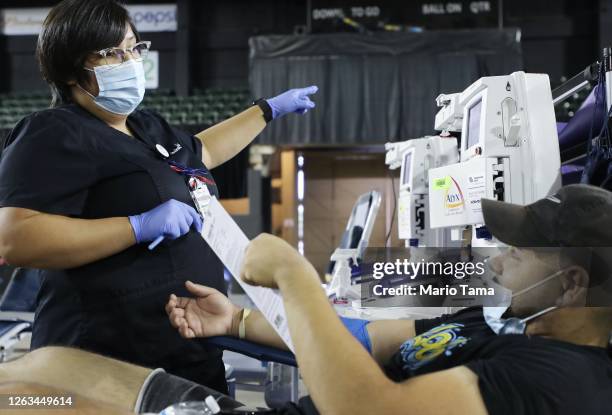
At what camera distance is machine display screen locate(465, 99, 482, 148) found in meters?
2.11

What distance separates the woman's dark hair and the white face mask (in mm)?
835

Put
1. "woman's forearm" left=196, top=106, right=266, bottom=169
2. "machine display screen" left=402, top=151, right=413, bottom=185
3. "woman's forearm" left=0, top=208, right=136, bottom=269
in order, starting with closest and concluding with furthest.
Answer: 1. "woman's forearm" left=0, top=208, right=136, bottom=269
2. "woman's forearm" left=196, top=106, right=266, bottom=169
3. "machine display screen" left=402, top=151, right=413, bottom=185

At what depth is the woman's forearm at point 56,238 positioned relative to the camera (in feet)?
3.43

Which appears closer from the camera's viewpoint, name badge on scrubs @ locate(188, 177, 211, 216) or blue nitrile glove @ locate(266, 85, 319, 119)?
name badge on scrubs @ locate(188, 177, 211, 216)

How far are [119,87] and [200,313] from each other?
1.57 feet

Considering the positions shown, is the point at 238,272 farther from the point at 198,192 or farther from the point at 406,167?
the point at 406,167

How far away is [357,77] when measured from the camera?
8445 mm

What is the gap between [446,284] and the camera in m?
0.84

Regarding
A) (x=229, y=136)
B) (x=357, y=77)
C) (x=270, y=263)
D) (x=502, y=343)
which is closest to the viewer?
(x=270, y=263)

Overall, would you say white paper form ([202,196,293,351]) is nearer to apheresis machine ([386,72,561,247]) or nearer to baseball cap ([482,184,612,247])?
baseball cap ([482,184,612,247])

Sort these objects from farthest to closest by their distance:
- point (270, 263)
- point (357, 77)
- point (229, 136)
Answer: point (357, 77), point (229, 136), point (270, 263)

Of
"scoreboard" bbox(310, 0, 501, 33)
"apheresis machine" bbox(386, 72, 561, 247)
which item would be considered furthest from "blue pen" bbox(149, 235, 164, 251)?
"scoreboard" bbox(310, 0, 501, 33)

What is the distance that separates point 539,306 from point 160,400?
59 cm

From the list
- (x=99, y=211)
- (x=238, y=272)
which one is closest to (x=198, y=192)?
(x=99, y=211)
